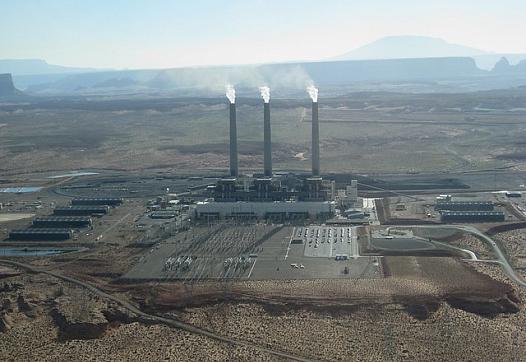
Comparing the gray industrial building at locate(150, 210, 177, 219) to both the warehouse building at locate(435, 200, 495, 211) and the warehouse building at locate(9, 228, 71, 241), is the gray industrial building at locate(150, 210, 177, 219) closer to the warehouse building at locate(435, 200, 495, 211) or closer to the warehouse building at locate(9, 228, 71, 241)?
the warehouse building at locate(9, 228, 71, 241)

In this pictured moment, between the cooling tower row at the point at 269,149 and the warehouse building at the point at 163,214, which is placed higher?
the cooling tower row at the point at 269,149

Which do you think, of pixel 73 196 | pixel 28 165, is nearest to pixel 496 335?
pixel 73 196

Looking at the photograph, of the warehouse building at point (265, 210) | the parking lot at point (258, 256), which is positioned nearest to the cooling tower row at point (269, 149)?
the warehouse building at point (265, 210)

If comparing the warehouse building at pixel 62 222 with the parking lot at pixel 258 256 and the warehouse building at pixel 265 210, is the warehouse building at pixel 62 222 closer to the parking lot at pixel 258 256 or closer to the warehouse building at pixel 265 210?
the warehouse building at pixel 265 210

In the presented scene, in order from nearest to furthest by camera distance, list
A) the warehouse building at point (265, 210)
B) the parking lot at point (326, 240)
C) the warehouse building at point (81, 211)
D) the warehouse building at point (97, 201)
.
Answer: the parking lot at point (326, 240), the warehouse building at point (265, 210), the warehouse building at point (81, 211), the warehouse building at point (97, 201)

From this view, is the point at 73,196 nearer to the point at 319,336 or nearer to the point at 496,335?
the point at 319,336

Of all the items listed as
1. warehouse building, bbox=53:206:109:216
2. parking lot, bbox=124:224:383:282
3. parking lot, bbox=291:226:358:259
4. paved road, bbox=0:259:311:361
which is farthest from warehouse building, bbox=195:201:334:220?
paved road, bbox=0:259:311:361
